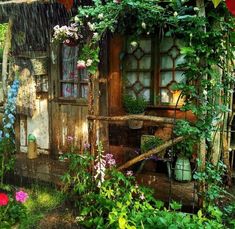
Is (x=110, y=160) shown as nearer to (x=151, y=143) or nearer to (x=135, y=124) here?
(x=151, y=143)

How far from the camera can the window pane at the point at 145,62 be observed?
563 cm

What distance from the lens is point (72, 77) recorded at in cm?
624

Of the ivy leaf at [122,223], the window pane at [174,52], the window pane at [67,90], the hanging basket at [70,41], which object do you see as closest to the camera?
the ivy leaf at [122,223]

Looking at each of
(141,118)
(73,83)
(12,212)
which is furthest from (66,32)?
(12,212)

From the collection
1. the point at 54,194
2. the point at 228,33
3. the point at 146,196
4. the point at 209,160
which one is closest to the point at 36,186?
the point at 54,194

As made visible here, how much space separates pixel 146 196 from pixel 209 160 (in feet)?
3.09

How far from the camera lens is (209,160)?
3.98m

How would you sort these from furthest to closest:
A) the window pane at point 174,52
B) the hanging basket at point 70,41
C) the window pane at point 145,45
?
1. the window pane at point 145,45
2. the window pane at point 174,52
3. the hanging basket at point 70,41

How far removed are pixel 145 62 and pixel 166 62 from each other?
399 mm

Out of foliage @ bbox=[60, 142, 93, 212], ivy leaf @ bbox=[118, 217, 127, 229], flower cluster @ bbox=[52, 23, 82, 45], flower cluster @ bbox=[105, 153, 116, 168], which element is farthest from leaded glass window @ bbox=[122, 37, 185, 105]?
ivy leaf @ bbox=[118, 217, 127, 229]

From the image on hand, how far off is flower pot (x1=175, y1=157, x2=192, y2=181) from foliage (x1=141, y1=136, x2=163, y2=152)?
0.44m

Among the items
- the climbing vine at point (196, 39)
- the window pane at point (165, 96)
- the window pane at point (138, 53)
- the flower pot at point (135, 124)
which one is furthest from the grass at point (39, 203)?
the window pane at point (138, 53)

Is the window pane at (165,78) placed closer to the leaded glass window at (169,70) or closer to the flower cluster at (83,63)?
the leaded glass window at (169,70)

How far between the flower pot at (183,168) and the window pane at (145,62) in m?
1.75
